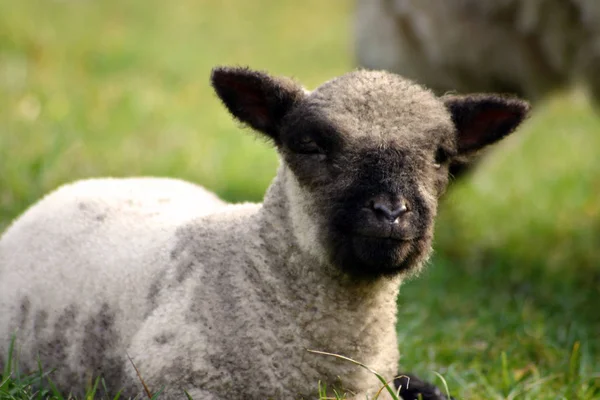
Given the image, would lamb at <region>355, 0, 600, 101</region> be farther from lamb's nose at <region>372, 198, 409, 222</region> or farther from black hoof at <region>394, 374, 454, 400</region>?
lamb's nose at <region>372, 198, 409, 222</region>

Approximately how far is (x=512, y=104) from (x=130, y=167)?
410 cm

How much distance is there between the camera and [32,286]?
11.0 ft

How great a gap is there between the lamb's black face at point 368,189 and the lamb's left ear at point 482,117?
23 centimetres

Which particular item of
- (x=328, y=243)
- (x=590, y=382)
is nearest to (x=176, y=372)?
(x=328, y=243)

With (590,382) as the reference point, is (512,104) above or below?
above

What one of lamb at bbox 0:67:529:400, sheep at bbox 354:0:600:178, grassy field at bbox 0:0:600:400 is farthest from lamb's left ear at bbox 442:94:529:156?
sheep at bbox 354:0:600:178

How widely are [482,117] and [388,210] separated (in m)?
0.75

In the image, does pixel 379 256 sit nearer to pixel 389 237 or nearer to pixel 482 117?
pixel 389 237

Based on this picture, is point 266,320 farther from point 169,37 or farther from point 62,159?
point 169,37

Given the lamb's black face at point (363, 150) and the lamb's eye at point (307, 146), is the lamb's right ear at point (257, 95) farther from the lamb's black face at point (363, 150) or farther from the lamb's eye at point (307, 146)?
the lamb's eye at point (307, 146)

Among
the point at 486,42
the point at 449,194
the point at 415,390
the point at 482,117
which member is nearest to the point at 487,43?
the point at 486,42

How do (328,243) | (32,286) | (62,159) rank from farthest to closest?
(62,159) → (32,286) → (328,243)

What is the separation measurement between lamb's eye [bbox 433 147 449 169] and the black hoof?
835 millimetres

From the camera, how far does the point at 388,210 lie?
260cm
